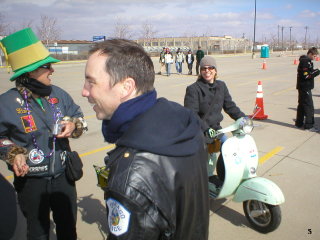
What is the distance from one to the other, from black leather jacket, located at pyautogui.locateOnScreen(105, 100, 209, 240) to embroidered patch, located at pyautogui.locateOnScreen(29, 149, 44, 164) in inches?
50.8

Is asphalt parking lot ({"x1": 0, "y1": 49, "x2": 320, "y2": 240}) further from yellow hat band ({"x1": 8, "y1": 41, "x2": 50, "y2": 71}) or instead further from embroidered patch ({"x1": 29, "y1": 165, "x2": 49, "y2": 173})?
yellow hat band ({"x1": 8, "y1": 41, "x2": 50, "y2": 71})

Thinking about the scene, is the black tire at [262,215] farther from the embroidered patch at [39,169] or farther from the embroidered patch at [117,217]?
the embroidered patch at [117,217]

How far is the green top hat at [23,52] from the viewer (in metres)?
2.10

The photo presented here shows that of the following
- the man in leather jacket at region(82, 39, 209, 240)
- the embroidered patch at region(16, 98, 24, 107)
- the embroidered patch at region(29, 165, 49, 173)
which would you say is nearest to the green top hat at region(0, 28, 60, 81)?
the embroidered patch at region(16, 98, 24, 107)

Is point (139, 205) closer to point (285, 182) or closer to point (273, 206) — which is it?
point (273, 206)

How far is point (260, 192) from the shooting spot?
106 inches

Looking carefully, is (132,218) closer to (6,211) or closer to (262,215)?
(6,211)

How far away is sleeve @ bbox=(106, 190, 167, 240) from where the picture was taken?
95cm

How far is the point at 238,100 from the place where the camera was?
9492 mm

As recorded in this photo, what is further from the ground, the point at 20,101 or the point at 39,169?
the point at 20,101

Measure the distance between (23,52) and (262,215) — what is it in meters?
2.70

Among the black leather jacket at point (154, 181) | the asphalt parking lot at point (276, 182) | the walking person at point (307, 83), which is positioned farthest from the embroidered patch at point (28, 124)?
the walking person at point (307, 83)

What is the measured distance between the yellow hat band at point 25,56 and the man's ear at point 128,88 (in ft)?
4.08

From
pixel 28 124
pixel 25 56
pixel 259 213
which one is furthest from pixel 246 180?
pixel 25 56
